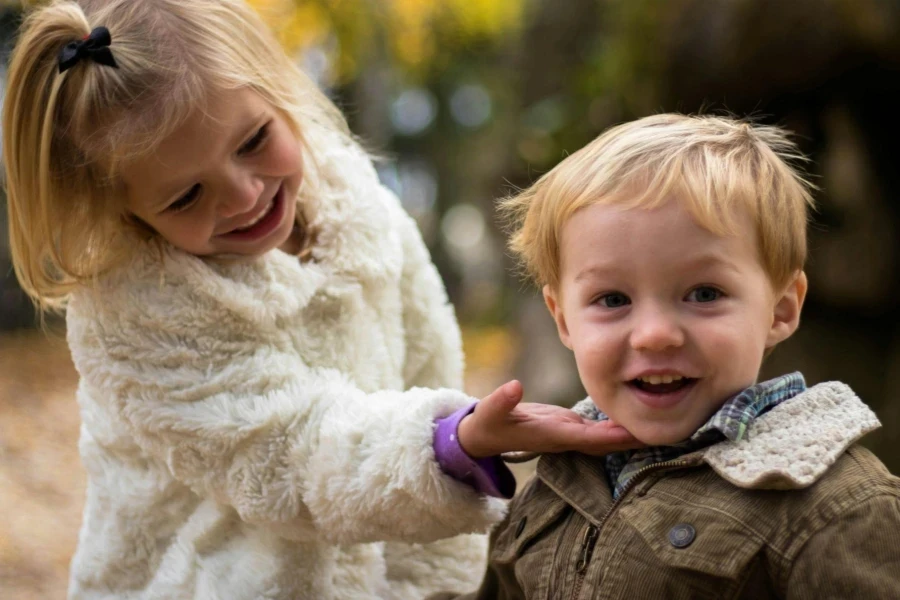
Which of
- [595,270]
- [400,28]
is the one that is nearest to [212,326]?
[595,270]

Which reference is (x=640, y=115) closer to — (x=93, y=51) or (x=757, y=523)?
(x=93, y=51)

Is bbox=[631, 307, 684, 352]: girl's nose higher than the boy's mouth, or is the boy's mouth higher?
bbox=[631, 307, 684, 352]: girl's nose

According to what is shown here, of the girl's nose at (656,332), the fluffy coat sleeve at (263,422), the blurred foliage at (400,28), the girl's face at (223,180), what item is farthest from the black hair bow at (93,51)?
the blurred foliage at (400,28)

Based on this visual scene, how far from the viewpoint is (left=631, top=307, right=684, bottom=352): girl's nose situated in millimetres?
1293

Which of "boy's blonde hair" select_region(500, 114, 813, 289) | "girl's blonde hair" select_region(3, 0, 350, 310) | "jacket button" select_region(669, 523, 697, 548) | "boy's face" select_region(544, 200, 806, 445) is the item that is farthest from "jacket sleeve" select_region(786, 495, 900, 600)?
"girl's blonde hair" select_region(3, 0, 350, 310)

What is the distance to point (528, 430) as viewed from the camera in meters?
1.52

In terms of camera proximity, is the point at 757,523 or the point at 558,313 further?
the point at 558,313

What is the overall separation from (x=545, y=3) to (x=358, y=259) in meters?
4.05

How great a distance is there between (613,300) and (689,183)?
0.65 feet

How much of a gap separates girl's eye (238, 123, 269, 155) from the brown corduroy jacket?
893mm

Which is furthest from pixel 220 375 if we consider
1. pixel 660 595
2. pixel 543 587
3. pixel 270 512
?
pixel 660 595

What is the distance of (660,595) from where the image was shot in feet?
4.18

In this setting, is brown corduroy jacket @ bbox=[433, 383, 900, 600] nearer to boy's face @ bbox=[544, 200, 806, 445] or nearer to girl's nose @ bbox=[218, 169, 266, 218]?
boy's face @ bbox=[544, 200, 806, 445]

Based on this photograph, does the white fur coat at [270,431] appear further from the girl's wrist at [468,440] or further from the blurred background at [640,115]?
the blurred background at [640,115]
